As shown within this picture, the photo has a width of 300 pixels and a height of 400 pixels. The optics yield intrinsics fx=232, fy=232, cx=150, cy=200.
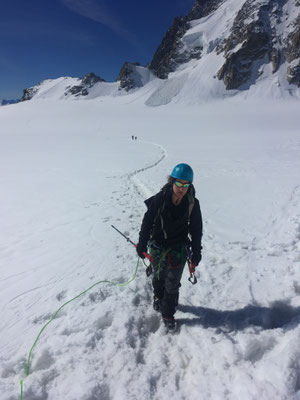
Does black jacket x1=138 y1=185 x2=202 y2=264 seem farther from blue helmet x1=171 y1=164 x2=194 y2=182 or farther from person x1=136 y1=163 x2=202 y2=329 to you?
blue helmet x1=171 y1=164 x2=194 y2=182

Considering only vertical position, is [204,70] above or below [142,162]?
above

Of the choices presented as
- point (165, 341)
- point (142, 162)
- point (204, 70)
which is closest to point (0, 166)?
point (142, 162)

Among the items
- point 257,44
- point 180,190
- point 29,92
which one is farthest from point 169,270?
point 29,92

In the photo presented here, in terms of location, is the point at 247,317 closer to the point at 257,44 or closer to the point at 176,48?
the point at 257,44

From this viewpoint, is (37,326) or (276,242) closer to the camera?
(37,326)

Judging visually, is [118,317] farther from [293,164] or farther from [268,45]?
[268,45]

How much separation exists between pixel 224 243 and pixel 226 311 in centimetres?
218

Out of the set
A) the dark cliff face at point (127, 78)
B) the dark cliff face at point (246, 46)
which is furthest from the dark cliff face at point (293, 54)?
the dark cliff face at point (127, 78)

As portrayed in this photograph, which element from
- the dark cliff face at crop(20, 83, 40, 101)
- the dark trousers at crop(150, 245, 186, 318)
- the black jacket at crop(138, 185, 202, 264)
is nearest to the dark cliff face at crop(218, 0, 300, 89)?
the black jacket at crop(138, 185, 202, 264)

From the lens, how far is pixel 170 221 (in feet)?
10.1

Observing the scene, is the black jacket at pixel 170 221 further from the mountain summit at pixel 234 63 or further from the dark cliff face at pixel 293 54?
the dark cliff face at pixel 293 54

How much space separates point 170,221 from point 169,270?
739mm

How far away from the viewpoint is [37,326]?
138 inches

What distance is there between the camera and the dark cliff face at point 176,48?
110312 millimetres
